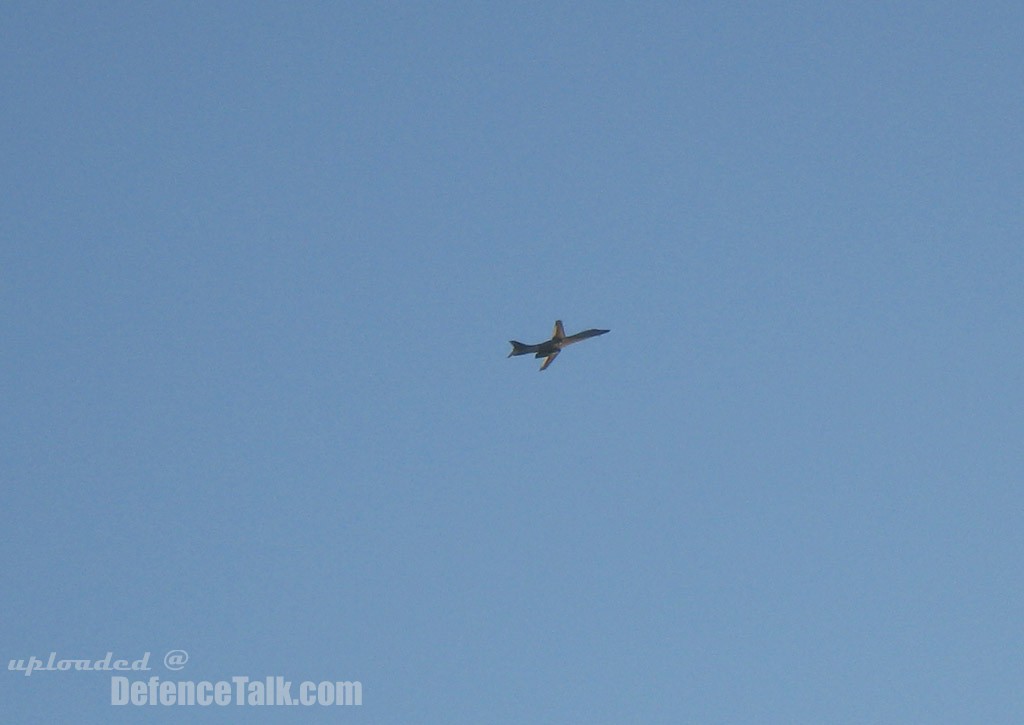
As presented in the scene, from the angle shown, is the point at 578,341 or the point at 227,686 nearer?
the point at 227,686

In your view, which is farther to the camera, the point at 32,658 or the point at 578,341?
the point at 578,341

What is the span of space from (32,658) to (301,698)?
2921 centimetres

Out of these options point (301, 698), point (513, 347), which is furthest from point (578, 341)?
point (301, 698)

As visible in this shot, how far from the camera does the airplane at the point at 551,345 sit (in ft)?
464

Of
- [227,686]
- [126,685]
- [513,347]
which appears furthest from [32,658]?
[513,347]

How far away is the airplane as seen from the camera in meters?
142

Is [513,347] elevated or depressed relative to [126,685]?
elevated

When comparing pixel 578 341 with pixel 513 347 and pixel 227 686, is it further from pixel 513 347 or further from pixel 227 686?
pixel 227 686

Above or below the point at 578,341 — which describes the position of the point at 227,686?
below

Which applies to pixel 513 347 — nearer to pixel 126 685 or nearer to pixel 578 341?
pixel 578 341

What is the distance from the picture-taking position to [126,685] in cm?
13538

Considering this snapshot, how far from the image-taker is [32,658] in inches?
5290

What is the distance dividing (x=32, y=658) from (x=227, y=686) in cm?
2147

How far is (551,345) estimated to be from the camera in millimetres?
142125
